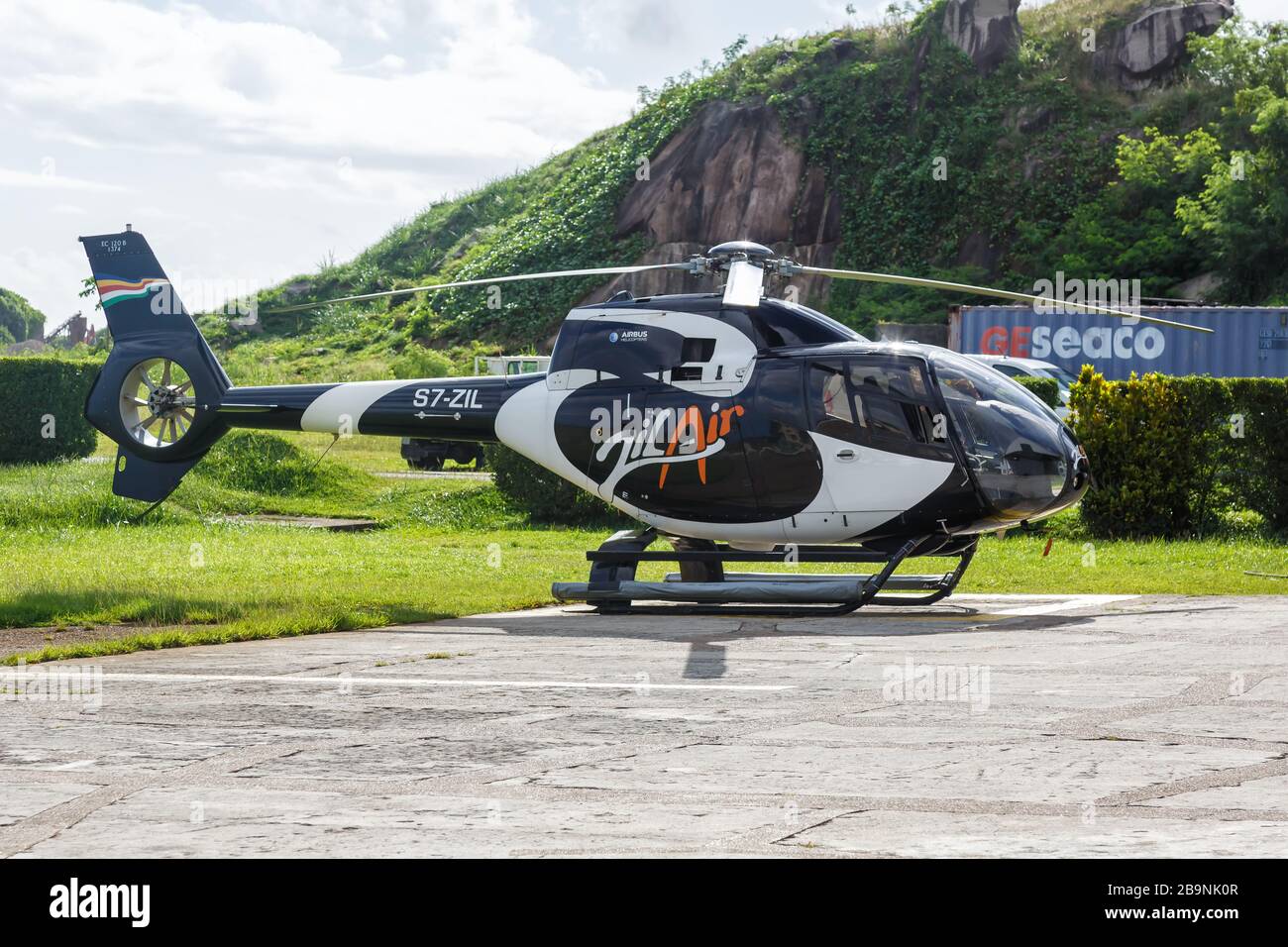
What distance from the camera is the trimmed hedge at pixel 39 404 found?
26234mm

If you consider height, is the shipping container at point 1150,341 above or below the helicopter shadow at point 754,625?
above

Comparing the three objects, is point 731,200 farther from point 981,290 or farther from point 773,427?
point 981,290

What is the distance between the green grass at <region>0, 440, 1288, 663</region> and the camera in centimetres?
1266

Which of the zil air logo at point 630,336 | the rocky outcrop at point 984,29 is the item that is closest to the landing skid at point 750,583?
the zil air logo at point 630,336

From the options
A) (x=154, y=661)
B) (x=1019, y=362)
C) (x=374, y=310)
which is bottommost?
(x=154, y=661)

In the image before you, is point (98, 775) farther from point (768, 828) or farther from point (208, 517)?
point (208, 517)

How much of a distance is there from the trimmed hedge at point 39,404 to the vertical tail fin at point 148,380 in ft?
35.5

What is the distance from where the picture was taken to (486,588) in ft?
48.7

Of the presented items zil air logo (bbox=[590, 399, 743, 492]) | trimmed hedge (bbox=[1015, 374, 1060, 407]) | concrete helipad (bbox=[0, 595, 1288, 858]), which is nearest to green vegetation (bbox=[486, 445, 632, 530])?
trimmed hedge (bbox=[1015, 374, 1060, 407])

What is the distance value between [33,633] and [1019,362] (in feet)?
55.8

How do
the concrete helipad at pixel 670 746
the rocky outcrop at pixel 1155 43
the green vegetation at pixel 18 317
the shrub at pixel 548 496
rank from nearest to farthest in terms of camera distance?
the concrete helipad at pixel 670 746
the shrub at pixel 548 496
the rocky outcrop at pixel 1155 43
the green vegetation at pixel 18 317

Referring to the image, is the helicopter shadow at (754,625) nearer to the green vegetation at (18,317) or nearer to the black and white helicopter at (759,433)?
the black and white helicopter at (759,433)
